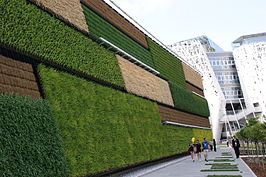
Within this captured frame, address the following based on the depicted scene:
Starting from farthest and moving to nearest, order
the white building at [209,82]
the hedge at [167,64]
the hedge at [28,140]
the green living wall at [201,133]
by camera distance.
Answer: the white building at [209,82] < the green living wall at [201,133] < the hedge at [167,64] < the hedge at [28,140]

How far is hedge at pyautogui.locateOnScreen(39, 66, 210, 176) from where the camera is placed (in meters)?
11.9

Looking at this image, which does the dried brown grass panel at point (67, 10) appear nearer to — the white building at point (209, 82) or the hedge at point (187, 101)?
the hedge at point (187, 101)

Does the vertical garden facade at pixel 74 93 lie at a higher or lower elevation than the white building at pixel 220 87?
lower

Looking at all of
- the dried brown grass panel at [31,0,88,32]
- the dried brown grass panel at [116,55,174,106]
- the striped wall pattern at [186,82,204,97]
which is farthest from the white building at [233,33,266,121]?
the dried brown grass panel at [31,0,88,32]

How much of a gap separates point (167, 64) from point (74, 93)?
19.2m

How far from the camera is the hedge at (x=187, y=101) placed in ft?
100

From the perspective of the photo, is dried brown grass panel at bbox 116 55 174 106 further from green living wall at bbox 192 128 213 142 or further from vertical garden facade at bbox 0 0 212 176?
green living wall at bbox 192 128 213 142

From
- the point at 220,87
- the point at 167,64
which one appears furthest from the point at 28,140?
the point at 220,87

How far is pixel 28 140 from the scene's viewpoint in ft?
31.0

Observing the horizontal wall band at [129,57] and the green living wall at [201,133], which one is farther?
the green living wall at [201,133]

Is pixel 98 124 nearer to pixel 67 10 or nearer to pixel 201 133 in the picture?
pixel 67 10

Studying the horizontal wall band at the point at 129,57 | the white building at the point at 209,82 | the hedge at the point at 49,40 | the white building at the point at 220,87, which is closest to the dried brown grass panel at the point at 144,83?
the horizontal wall band at the point at 129,57

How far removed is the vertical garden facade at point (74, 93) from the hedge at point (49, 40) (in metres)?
0.03

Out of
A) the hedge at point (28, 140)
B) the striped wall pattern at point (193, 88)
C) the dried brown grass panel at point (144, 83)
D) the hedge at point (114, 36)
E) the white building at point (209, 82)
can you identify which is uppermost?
the white building at point (209, 82)
